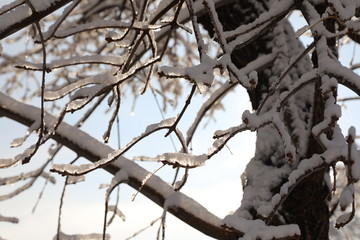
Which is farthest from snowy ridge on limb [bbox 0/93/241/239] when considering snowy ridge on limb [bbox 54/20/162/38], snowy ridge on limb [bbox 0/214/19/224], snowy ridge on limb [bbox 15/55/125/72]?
snowy ridge on limb [bbox 0/214/19/224]

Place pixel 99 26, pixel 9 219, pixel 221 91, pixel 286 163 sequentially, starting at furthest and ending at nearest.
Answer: pixel 9 219, pixel 221 91, pixel 286 163, pixel 99 26

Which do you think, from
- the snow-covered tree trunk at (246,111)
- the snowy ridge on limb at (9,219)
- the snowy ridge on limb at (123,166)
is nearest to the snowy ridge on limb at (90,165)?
the snow-covered tree trunk at (246,111)

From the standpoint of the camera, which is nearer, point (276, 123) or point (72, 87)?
point (276, 123)

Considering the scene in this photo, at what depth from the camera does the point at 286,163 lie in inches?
81.6

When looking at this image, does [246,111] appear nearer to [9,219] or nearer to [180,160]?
[180,160]

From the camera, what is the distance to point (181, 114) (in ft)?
5.05

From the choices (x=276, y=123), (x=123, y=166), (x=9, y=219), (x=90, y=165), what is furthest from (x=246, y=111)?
(x=9, y=219)

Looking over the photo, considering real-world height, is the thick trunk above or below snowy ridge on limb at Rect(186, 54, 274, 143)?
below

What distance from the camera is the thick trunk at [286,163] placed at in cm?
201

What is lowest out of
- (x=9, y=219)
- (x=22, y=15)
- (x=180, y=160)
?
(x=180, y=160)

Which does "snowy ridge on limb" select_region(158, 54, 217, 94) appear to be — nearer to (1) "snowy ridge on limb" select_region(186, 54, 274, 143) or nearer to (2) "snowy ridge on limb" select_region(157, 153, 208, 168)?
(2) "snowy ridge on limb" select_region(157, 153, 208, 168)

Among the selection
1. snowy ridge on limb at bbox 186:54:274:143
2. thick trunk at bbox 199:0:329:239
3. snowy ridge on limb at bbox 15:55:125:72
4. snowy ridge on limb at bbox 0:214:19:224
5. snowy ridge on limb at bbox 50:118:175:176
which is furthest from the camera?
snowy ridge on limb at bbox 0:214:19:224

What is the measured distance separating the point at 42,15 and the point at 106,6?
3828 mm

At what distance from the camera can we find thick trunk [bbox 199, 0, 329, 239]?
6.61 ft
